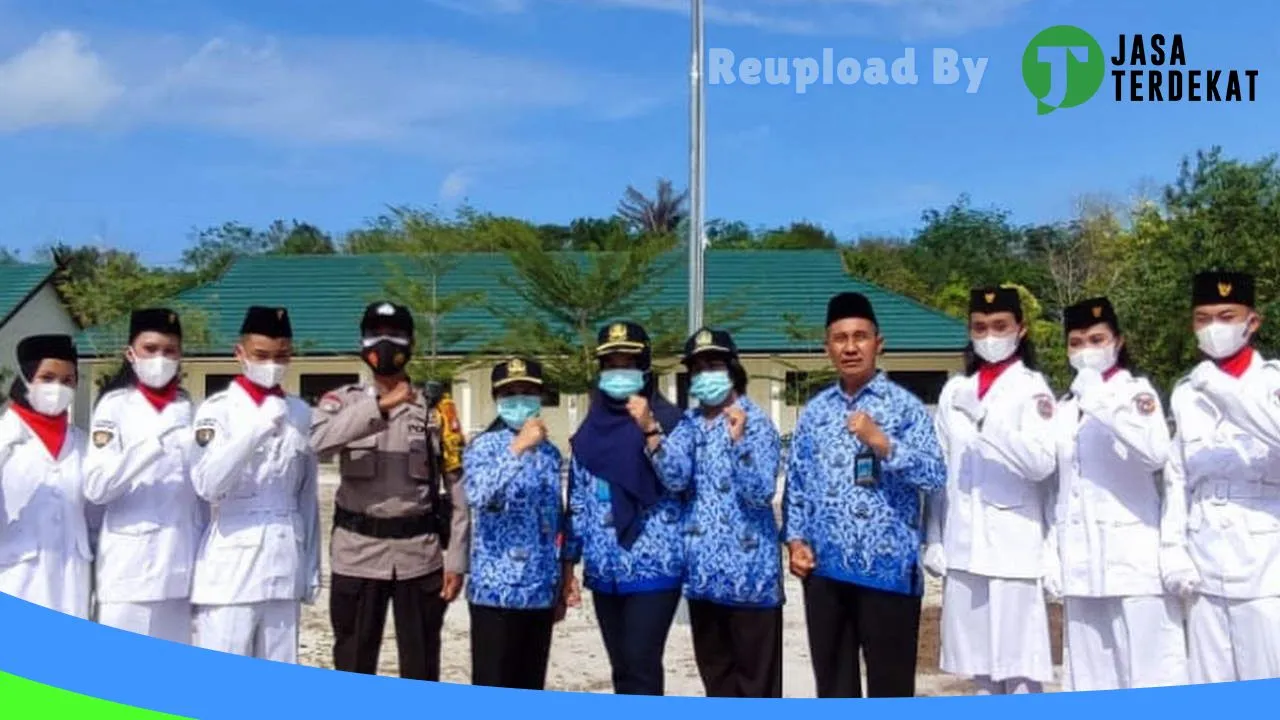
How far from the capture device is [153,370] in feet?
16.7

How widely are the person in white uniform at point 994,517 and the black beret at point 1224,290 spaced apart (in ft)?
2.17

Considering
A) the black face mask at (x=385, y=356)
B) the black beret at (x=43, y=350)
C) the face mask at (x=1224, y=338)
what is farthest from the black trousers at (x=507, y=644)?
the face mask at (x=1224, y=338)

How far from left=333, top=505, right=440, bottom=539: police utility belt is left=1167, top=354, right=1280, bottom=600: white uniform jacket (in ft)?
9.42

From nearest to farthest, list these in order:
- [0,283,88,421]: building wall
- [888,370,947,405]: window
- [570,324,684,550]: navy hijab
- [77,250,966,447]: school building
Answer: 1. [570,324,684,550]: navy hijab
2. [888,370,947,405]: window
3. [77,250,966,447]: school building
4. [0,283,88,421]: building wall

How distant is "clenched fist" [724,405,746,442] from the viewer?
500cm

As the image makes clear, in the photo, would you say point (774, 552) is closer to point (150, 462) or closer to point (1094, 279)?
point (150, 462)

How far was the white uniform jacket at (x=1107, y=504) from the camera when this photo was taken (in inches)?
195

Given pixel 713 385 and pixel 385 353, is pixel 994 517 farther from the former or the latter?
pixel 385 353

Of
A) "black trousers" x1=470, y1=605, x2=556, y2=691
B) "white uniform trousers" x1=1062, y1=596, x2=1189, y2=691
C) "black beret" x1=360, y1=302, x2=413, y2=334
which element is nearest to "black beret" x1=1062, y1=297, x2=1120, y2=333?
"white uniform trousers" x1=1062, y1=596, x2=1189, y2=691

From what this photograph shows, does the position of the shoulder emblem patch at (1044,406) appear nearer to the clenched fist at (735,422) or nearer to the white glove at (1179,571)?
the white glove at (1179,571)

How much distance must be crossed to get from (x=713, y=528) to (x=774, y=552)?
0.25 m

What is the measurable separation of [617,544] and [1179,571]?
2.08m

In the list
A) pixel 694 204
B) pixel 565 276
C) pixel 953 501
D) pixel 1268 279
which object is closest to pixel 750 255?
pixel 565 276

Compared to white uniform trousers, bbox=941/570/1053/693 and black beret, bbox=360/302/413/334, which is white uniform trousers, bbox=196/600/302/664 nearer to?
black beret, bbox=360/302/413/334
